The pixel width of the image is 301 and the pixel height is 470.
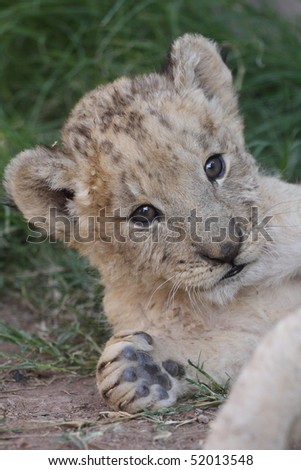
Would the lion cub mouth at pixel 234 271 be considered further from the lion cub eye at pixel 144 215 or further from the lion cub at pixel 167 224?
the lion cub eye at pixel 144 215

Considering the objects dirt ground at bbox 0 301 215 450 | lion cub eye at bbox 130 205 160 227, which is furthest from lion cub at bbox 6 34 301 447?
dirt ground at bbox 0 301 215 450

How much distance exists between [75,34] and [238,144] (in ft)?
8.19

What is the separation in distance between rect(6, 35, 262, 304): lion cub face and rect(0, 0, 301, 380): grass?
104 cm

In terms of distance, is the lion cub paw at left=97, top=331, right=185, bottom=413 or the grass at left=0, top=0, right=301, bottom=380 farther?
the grass at left=0, top=0, right=301, bottom=380

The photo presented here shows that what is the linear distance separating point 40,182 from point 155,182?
0.62 meters

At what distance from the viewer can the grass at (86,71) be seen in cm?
521

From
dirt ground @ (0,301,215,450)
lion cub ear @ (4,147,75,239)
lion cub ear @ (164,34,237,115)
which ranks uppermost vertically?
lion cub ear @ (164,34,237,115)

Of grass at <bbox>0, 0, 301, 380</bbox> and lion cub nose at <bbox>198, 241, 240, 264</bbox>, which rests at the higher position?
grass at <bbox>0, 0, 301, 380</bbox>

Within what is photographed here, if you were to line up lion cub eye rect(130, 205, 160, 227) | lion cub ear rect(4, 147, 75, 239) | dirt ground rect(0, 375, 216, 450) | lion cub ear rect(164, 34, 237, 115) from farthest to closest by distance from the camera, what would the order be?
lion cub ear rect(164, 34, 237, 115) < lion cub ear rect(4, 147, 75, 239) < lion cub eye rect(130, 205, 160, 227) < dirt ground rect(0, 375, 216, 450)

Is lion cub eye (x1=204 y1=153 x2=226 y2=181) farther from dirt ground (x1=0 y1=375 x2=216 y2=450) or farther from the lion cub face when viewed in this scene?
dirt ground (x1=0 y1=375 x2=216 y2=450)

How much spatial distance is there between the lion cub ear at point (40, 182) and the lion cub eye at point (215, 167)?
58 centimetres

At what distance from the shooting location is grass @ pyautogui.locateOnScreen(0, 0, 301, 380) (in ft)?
17.1

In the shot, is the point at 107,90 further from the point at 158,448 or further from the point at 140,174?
the point at 158,448

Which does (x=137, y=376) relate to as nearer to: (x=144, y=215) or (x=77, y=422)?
(x=77, y=422)
